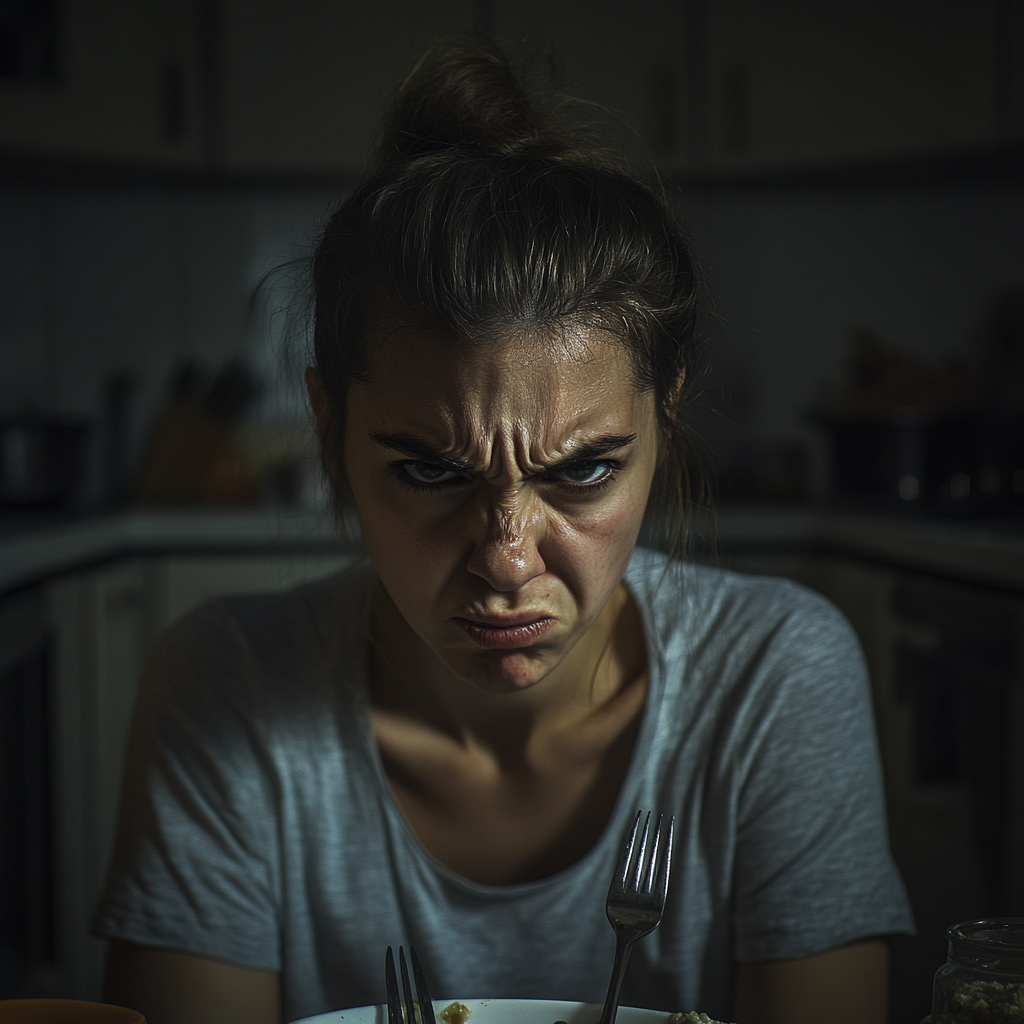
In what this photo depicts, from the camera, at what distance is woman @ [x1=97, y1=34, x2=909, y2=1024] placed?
0.68 metres

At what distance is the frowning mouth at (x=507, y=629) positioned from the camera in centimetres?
68

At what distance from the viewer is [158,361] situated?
2771 mm

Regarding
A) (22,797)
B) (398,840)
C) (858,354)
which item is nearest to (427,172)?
(398,840)

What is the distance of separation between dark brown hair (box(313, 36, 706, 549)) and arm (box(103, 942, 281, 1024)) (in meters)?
0.40

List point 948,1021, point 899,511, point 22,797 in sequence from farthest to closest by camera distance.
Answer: point 899,511
point 22,797
point 948,1021

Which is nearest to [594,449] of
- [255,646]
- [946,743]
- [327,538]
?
[255,646]

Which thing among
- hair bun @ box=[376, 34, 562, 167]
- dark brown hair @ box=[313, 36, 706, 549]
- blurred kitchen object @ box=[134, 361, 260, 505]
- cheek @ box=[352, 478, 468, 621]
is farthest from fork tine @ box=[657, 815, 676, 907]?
blurred kitchen object @ box=[134, 361, 260, 505]

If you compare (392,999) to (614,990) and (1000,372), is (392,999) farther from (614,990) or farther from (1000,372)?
(1000,372)

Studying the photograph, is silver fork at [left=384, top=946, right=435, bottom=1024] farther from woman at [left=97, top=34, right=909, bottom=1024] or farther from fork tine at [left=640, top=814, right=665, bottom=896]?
woman at [left=97, top=34, right=909, bottom=1024]

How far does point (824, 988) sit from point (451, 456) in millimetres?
445

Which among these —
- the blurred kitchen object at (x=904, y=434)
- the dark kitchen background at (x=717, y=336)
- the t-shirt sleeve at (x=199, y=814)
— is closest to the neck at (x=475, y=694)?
the t-shirt sleeve at (x=199, y=814)

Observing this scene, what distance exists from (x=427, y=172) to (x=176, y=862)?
517mm

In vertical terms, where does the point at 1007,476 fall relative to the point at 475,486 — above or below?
below

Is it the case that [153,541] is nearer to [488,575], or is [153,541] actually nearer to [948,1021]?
[488,575]
